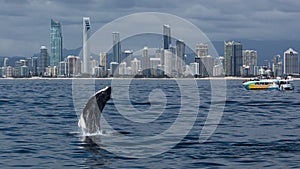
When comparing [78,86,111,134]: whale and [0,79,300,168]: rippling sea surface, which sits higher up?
[78,86,111,134]: whale

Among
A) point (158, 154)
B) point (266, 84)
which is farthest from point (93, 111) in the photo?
point (266, 84)

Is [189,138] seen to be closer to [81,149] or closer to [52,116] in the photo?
[81,149]

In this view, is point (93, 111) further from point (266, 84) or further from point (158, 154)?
point (266, 84)

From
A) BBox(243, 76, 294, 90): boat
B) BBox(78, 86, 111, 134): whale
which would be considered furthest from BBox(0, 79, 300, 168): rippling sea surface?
BBox(243, 76, 294, 90): boat

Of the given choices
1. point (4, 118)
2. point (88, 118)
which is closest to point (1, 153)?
point (88, 118)

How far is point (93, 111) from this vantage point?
27.2 m

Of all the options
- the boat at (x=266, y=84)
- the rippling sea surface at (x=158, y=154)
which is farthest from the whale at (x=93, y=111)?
the boat at (x=266, y=84)

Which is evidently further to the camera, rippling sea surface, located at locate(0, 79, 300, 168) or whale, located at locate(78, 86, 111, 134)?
whale, located at locate(78, 86, 111, 134)

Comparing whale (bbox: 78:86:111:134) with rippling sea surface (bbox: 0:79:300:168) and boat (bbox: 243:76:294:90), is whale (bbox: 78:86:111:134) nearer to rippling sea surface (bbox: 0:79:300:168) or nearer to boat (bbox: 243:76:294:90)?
rippling sea surface (bbox: 0:79:300:168)

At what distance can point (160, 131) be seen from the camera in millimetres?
34188

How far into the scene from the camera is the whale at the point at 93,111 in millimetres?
26125

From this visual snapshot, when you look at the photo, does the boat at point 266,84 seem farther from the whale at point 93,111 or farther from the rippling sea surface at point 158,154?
the whale at point 93,111

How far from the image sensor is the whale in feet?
85.7

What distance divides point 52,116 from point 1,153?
67.4ft
